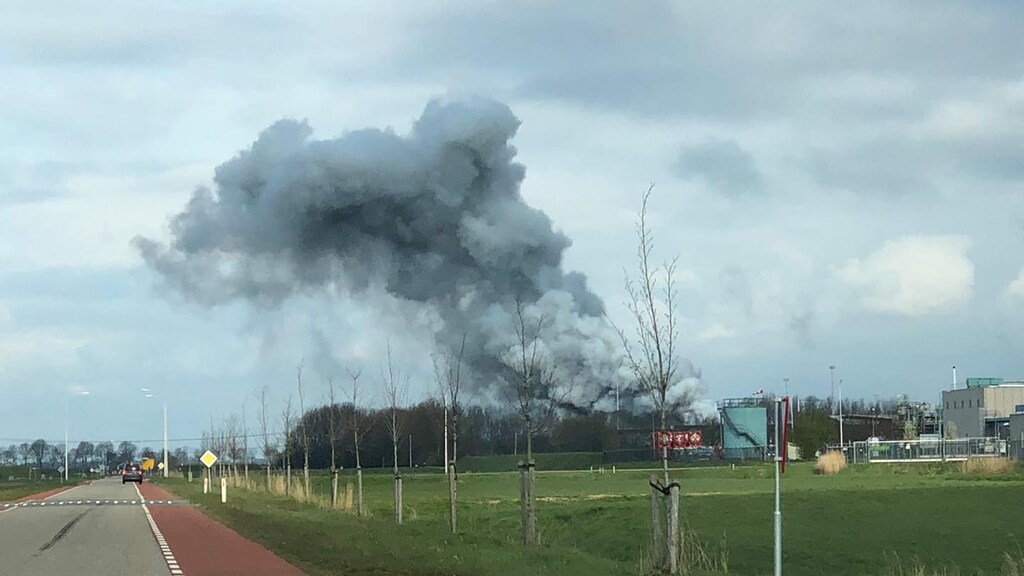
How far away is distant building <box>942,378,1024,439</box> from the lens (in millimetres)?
113375

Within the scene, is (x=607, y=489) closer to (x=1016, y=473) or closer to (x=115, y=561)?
(x=1016, y=473)

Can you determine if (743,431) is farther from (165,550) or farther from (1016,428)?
(165,550)

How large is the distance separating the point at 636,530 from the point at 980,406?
303 ft

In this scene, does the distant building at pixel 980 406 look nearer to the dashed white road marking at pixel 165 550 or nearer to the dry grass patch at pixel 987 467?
the dry grass patch at pixel 987 467

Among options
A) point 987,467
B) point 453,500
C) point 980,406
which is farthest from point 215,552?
point 980,406

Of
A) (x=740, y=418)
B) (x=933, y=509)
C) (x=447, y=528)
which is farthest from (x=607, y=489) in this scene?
(x=740, y=418)

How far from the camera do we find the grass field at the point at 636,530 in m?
22.2

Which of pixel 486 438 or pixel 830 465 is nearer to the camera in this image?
pixel 830 465

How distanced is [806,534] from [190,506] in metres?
27.1

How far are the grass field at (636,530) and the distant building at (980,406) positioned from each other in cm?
6061

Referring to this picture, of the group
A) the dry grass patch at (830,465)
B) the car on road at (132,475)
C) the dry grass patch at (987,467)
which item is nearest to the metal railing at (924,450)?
the dry grass patch at (830,465)

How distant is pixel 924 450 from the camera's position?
3548 inches

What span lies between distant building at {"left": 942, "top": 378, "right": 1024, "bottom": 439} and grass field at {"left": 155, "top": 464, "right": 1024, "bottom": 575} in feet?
199

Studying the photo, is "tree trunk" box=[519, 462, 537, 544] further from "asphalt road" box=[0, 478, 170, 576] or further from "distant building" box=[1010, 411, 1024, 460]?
"distant building" box=[1010, 411, 1024, 460]
